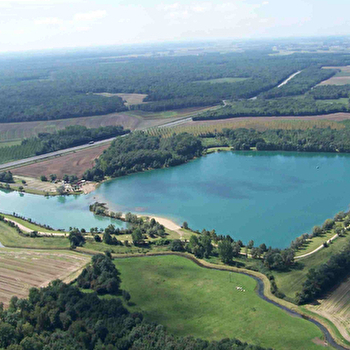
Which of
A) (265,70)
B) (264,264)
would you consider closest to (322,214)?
(264,264)

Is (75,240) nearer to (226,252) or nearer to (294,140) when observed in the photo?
(226,252)

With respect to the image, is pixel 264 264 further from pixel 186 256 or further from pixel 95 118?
pixel 95 118

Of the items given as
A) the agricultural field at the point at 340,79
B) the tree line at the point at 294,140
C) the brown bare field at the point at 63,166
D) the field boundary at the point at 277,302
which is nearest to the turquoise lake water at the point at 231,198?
the tree line at the point at 294,140

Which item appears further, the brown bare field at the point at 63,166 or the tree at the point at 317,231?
the brown bare field at the point at 63,166

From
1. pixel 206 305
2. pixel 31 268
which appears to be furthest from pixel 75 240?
pixel 206 305

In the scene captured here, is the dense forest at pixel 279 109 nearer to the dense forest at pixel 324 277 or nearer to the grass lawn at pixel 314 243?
the grass lawn at pixel 314 243
